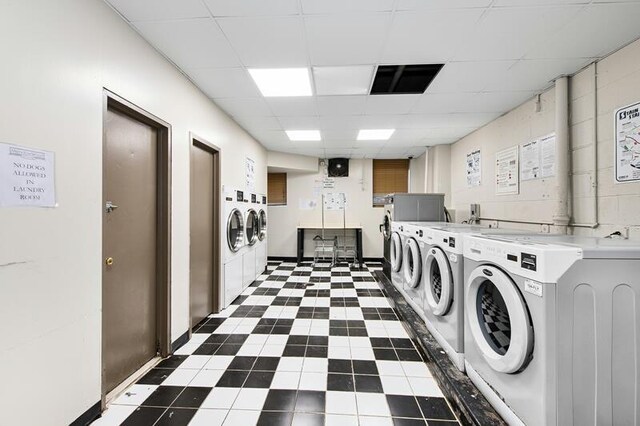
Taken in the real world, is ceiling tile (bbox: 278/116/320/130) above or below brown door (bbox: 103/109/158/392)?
above

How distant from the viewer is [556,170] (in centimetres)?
277

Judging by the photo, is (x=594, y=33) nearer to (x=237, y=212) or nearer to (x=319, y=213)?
(x=237, y=212)

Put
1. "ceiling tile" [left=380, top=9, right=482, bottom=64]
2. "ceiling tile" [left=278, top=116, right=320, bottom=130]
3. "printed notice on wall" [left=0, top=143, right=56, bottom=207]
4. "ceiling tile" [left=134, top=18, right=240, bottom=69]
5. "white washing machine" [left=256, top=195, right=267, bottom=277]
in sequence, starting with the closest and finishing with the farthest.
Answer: "printed notice on wall" [left=0, top=143, right=56, bottom=207], "ceiling tile" [left=380, top=9, right=482, bottom=64], "ceiling tile" [left=134, top=18, right=240, bottom=69], "ceiling tile" [left=278, top=116, right=320, bottom=130], "white washing machine" [left=256, top=195, right=267, bottom=277]

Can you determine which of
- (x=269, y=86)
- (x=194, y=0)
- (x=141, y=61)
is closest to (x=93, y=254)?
(x=141, y=61)

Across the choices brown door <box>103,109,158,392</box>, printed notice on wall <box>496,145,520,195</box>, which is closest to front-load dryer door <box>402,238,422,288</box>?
printed notice on wall <box>496,145,520,195</box>

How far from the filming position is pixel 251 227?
467 cm

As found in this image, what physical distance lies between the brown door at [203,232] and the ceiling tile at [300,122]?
3.80 ft

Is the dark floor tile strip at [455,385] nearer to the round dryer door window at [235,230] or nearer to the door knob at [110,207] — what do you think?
the round dryer door window at [235,230]

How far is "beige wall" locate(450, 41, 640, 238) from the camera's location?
7.16 ft

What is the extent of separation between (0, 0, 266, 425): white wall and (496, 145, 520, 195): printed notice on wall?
4077 mm

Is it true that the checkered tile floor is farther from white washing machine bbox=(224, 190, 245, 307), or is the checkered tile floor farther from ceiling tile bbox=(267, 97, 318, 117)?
ceiling tile bbox=(267, 97, 318, 117)

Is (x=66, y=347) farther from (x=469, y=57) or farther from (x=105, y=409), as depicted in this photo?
(x=469, y=57)

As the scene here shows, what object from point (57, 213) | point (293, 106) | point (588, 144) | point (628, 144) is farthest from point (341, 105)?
point (57, 213)

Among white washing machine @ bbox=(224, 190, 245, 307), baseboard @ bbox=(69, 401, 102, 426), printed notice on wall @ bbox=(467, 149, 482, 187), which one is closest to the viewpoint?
baseboard @ bbox=(69, 401, 102, 426)
